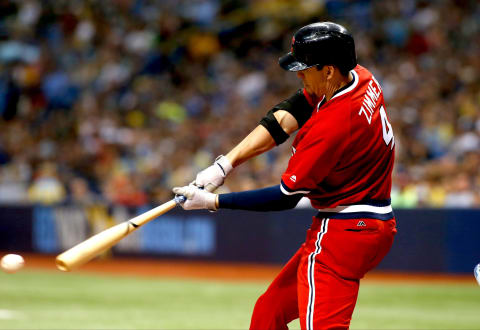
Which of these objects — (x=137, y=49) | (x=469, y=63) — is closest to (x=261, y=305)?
(x=469, y=63)

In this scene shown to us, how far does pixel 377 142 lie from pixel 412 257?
8.19 metres

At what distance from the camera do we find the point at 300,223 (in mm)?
12500

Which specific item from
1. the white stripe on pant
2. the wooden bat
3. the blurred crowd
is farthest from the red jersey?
the blurred crowd

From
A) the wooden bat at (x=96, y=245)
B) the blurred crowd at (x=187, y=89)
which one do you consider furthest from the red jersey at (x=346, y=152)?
the blurred crowd at (x=187, y=89)

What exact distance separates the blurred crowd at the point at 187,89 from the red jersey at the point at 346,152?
312 inches

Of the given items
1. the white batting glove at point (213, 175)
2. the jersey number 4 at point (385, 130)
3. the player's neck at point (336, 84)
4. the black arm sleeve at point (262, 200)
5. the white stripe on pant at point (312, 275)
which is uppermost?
the player's neck at point (336, 84)

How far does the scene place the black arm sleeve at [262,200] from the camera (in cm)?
405

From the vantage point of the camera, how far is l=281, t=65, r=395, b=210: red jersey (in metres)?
3.92

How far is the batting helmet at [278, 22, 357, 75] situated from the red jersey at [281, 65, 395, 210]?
0.49 feet

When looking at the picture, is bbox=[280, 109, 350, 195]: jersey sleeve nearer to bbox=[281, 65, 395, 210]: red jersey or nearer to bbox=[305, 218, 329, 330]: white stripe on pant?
bbox=[281, 65, 395, 210]: red jersey

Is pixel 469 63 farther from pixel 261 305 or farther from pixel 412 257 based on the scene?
pixel 261 305

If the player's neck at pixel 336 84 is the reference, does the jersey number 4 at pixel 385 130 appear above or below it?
below

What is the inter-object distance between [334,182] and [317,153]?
0.87 feet

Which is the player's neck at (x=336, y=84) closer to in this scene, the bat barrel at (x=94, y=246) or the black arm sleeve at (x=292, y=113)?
the black arm sleeve at (x=292, y=113)
